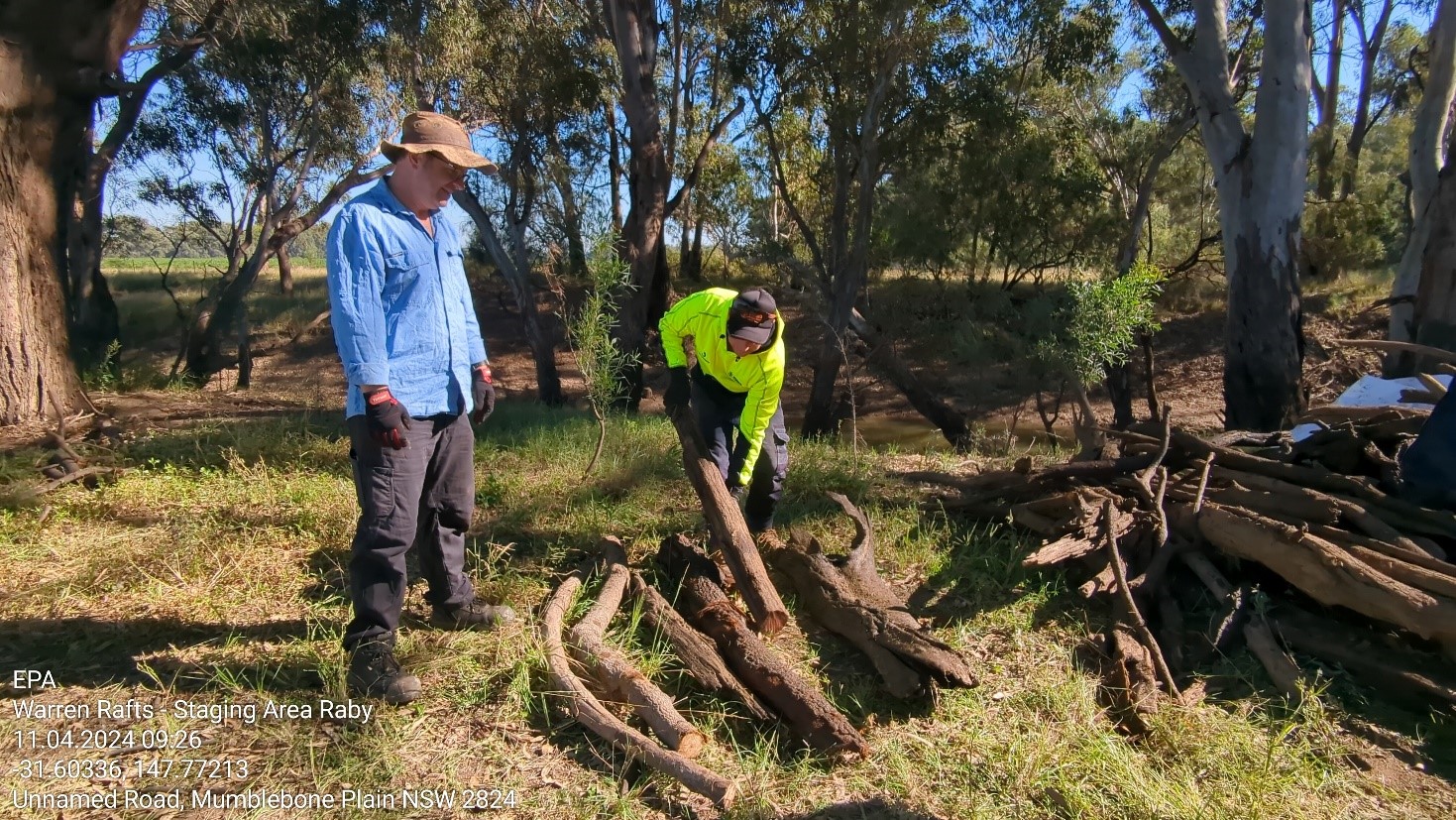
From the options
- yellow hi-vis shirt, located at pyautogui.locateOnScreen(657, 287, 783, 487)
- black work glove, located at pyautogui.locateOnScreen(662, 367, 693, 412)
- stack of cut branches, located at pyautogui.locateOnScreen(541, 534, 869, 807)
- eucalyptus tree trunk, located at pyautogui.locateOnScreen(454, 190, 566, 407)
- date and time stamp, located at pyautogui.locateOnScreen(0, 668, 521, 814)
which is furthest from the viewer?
eucalyptus tree trunk, located at pyautogui.locateOnScreen(454, 190, 566, 407)

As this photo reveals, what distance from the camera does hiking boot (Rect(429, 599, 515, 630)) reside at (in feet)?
11.9

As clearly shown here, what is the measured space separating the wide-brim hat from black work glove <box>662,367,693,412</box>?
164cm

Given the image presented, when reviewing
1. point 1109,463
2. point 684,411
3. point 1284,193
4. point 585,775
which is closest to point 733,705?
point 585,775

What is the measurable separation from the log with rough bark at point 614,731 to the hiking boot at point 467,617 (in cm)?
23

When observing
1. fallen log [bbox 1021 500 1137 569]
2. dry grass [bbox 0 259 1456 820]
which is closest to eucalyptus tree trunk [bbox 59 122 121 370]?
dry grass [bbox 0 259 1456 820]

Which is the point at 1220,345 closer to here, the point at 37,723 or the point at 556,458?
the point at 556,458

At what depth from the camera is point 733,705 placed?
335 centimetres

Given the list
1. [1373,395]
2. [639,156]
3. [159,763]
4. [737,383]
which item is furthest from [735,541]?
[639,156]

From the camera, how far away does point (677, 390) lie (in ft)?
15.0

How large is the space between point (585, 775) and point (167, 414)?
5.87m

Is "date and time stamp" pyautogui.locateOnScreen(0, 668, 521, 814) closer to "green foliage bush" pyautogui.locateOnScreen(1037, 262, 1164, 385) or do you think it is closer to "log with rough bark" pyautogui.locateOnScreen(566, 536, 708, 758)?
"log with rough bark" pyautogui.locateOnScreen(566, 536, 708, 758)

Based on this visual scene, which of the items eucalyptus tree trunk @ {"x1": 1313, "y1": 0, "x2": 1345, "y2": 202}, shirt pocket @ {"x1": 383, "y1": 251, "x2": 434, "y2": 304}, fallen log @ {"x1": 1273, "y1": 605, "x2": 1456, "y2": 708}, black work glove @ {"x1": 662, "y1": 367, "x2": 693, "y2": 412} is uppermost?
eucalyptus tree trunk @ {"x1": 1313, "y1": 0, "x2": 1345, "y2": 202}

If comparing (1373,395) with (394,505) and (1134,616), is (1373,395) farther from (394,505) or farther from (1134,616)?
(394,505)

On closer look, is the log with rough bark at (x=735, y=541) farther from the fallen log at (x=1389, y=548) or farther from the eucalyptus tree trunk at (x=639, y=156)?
the eucalyptus tree trunk at (x=639, y=156)
